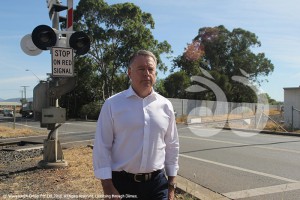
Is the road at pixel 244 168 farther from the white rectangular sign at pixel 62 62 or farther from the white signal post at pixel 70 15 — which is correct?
the white signal post at pixel 70 15

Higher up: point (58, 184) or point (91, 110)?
point (91, 110)

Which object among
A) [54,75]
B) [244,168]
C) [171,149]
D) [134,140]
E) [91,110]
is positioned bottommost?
[244,168]

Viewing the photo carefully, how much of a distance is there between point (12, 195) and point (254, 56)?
232 feet

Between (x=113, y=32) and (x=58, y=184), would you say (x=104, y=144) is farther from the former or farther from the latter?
(x=113, y=32)

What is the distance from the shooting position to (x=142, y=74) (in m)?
3.59

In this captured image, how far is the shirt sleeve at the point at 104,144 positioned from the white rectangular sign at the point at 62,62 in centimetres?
512

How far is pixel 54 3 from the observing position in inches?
352

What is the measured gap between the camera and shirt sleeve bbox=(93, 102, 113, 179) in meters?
3.42

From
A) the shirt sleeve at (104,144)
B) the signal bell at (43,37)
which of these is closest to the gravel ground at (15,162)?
the signal bell at (43,37)

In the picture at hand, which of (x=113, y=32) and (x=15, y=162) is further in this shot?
(x=113, y=32)

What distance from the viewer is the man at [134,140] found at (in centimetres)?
348

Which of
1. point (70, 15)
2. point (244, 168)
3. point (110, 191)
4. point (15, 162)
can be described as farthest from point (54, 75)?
point (110, 191)

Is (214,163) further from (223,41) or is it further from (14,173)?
(223,41)

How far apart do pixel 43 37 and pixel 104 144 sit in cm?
546
